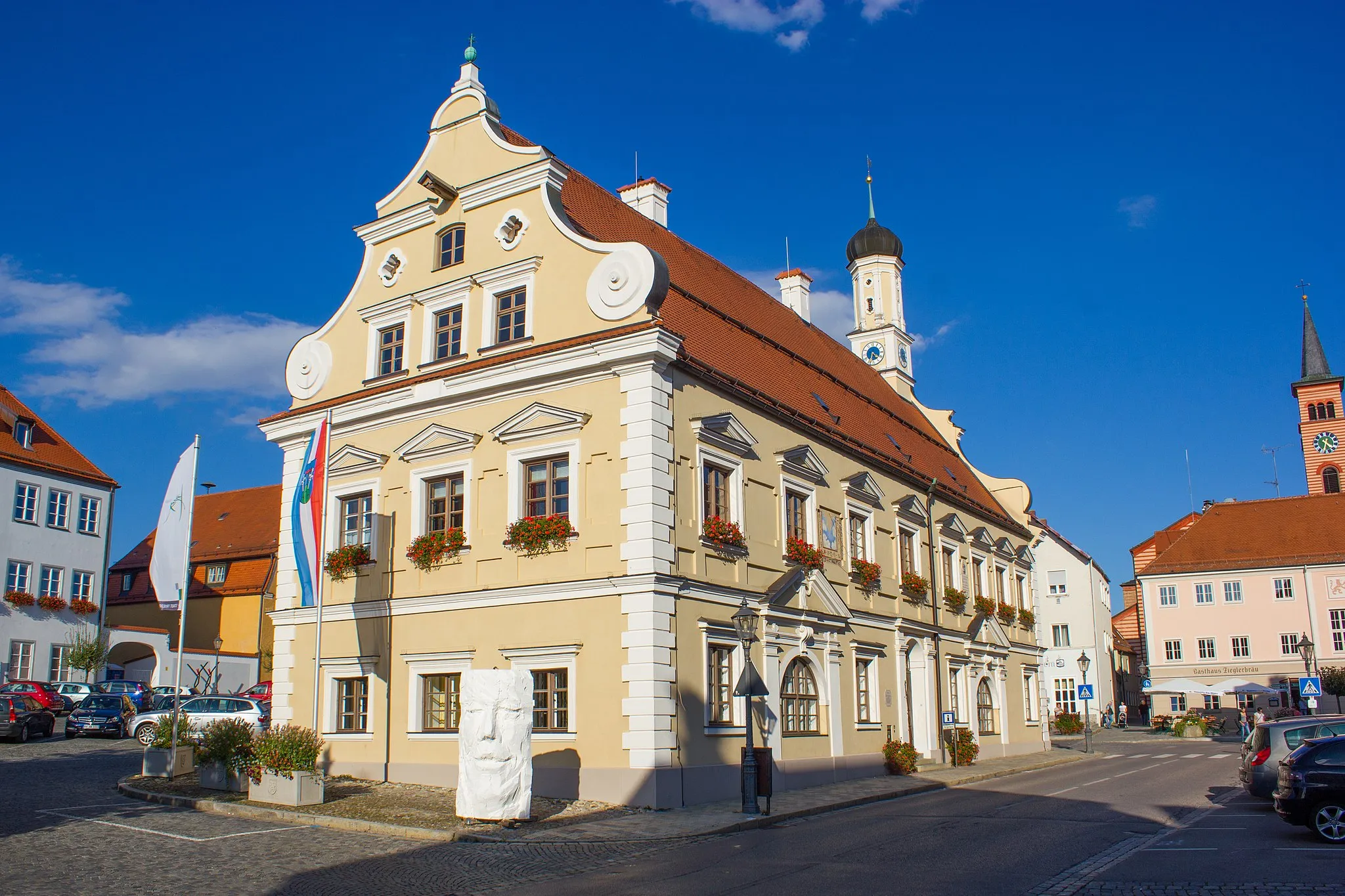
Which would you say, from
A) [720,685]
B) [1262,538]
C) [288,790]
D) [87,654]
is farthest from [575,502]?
[1262,538]

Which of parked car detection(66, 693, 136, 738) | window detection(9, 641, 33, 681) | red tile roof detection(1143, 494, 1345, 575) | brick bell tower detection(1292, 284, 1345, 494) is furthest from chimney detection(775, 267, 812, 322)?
brick bell tower detection(1292, 284, 1345, 494)

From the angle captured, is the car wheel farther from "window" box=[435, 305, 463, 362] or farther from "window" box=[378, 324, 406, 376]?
"window" box=[378, 324, 406, 376]

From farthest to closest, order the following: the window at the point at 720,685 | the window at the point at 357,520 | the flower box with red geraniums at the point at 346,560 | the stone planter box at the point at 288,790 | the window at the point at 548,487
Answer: the window at the point at 357,520
the flower box with red geraniums at the point at 346,560
the window at the point at 548,487
the window at the point at 720,685
the stone planter box at the point at 288,790

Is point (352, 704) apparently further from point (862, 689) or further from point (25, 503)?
point (25, 503)

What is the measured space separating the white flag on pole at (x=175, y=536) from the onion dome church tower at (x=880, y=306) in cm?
3010

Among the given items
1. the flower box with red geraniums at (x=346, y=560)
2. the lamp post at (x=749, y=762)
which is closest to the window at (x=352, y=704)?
the flower box with red geraniums at (x=346, y=560)

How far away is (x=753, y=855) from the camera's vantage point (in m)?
15.0

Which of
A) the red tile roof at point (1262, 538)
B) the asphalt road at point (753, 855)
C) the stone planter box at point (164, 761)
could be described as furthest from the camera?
the red tile roof at point (1262, 538)

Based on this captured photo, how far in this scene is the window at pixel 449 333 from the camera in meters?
24.8

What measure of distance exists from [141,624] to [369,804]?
42028mm

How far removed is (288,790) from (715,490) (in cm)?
978

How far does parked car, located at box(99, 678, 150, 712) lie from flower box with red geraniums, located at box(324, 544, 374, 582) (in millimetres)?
18727

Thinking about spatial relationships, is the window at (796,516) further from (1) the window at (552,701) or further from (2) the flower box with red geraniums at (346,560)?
(2) the flower box with red geraniums at (346,560)

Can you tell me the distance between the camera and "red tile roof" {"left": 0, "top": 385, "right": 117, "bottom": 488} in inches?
1774
